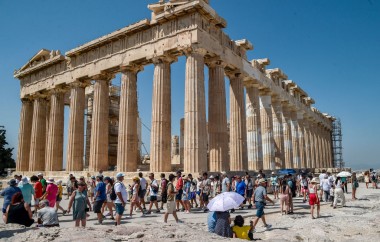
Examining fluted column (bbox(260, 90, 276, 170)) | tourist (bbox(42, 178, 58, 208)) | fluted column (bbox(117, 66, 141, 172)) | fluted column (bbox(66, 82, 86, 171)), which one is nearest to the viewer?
tourist (bbox(42, 178, 58, 208))

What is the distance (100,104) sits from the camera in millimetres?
26875

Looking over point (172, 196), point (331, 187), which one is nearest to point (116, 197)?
point (172, 196)

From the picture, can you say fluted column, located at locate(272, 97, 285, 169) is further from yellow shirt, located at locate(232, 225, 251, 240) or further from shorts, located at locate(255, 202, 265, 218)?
yellow shirt, located at locate(232, 225, 251, 240)

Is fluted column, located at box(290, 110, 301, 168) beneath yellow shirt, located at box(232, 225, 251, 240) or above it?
above

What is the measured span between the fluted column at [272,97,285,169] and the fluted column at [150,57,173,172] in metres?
16.0

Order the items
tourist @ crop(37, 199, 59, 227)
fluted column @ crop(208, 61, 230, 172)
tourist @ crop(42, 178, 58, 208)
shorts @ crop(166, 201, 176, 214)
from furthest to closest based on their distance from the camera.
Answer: fluted column @ crop(208, 61, 230, 172) → tourist @ crop(42, 178, 58, 208) → shorts @ crop(166, 201, 176, 214) → tourist @ crop(37, 199, 59, 227)

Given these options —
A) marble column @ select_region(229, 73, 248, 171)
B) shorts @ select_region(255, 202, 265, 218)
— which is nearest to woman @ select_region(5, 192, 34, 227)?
shorts @ select_region(255, 202, 265, 218)

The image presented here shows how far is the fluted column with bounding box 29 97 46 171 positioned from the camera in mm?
32938

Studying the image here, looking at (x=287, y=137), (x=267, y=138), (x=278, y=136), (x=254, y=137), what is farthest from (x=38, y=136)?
(x=287, y=137)

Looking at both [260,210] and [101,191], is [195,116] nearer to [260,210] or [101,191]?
[101,191]

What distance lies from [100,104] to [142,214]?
1538 cm

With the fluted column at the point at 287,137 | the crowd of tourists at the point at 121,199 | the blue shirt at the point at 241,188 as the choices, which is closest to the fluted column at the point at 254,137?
the crowd of tourists at the point at 121,199

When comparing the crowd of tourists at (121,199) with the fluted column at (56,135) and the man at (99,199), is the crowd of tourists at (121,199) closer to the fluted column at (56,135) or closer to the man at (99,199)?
the man at (99,199)

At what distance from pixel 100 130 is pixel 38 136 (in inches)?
426
